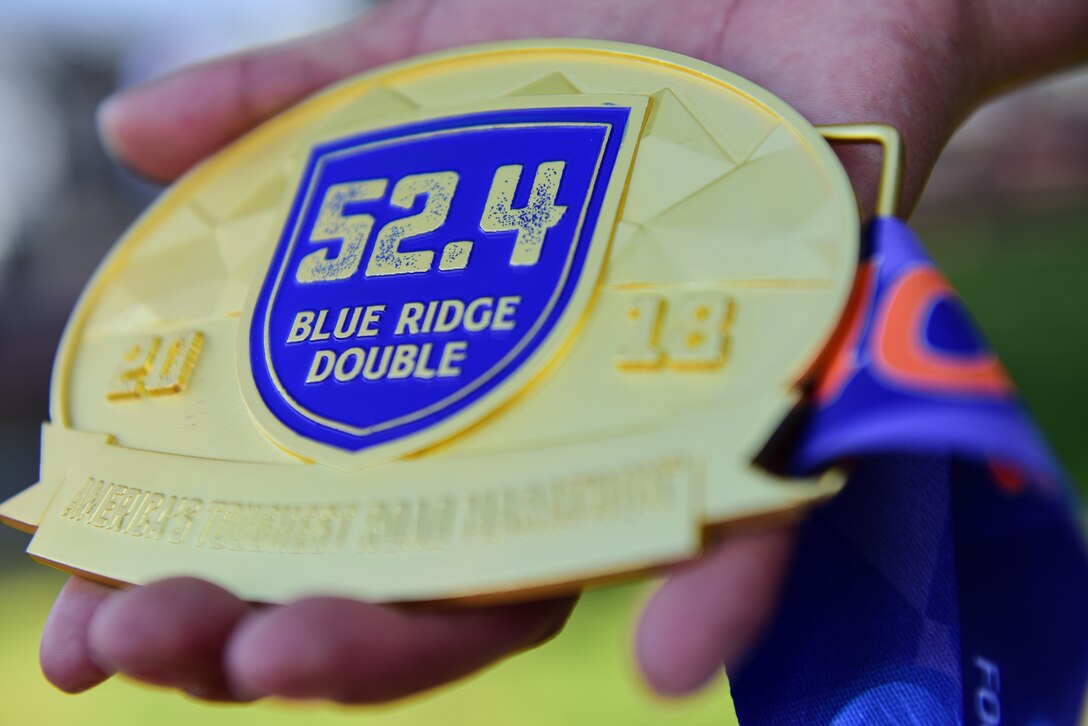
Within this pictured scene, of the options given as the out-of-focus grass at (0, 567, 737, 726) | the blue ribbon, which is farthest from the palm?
the out-of-focus grass at (0, 567, 737, 726)

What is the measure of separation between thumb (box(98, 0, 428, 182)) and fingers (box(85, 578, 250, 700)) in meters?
1.03

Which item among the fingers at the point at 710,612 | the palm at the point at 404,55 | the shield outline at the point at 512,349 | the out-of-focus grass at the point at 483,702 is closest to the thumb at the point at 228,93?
the palm at the point at 404,55

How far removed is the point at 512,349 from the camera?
1168mm

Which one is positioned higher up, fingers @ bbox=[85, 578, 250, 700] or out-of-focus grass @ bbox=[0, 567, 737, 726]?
fingers @ bbox=[85, 578, 250, 700]

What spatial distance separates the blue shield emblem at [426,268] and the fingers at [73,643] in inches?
11.4

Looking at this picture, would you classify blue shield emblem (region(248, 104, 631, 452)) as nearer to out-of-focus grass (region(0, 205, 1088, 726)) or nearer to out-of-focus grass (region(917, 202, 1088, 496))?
out-of-focus grass (region(0, 205, 1088, 726))

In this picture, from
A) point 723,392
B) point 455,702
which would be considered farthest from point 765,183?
point 455,702

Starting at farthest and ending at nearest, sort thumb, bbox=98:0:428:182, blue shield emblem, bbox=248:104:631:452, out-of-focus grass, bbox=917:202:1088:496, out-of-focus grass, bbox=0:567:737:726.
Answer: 1. out-of-focus grass, bbox=917:202:1088:496
2. out-of-focus grass, bbox=0:567:737:726
3. thumb, bbox=98:0:428:182
4. blue shield emblem, bbox=248:104:631:452

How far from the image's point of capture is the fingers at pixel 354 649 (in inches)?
37.1

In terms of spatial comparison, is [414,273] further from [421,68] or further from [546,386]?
[421,68]

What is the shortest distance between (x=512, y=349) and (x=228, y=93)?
0.94m

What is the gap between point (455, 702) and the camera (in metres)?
3.15

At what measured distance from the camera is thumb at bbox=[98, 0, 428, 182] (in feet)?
6.04

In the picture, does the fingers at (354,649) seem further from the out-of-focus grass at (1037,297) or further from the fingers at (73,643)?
the out-of-focus grass at (1037,297)
